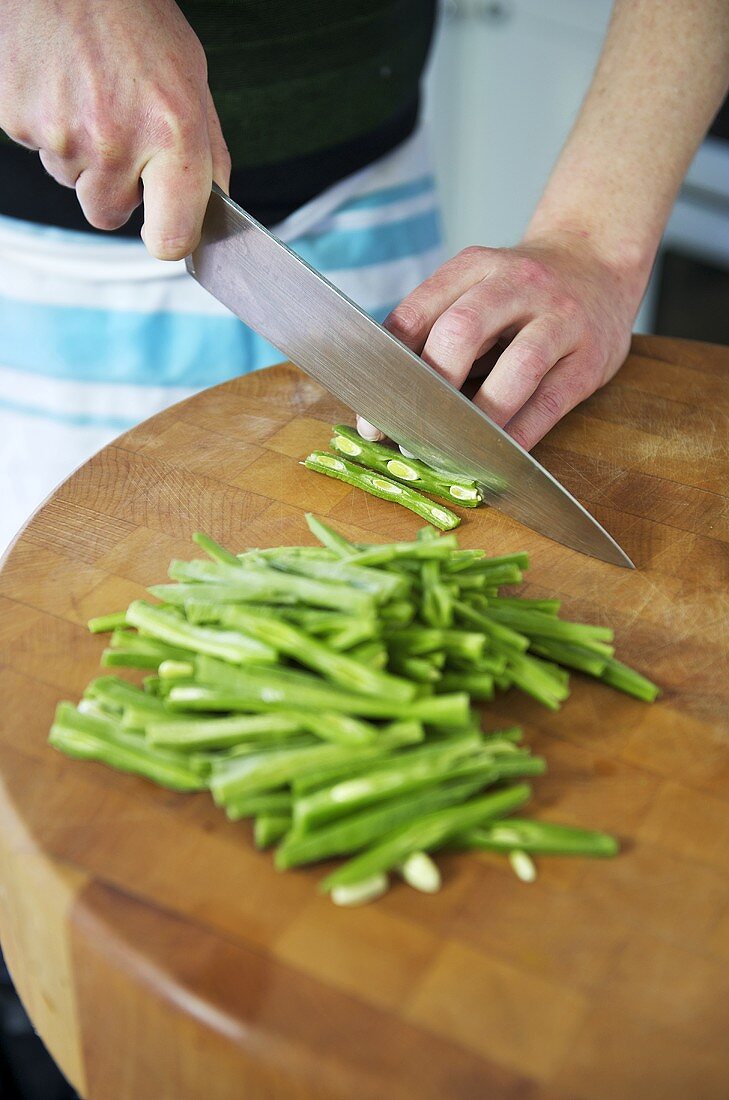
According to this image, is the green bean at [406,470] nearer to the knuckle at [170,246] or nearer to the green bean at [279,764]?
the knuckle at [170,246]

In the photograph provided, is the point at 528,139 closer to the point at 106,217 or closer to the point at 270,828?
the point at 106,217

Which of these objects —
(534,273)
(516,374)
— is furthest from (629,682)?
(534,273)

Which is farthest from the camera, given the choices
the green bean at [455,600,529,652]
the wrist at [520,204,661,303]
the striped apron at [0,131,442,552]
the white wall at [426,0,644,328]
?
the white wall at [426,0,644,328]

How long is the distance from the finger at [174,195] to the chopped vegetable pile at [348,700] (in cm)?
59

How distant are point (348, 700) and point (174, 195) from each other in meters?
0.91

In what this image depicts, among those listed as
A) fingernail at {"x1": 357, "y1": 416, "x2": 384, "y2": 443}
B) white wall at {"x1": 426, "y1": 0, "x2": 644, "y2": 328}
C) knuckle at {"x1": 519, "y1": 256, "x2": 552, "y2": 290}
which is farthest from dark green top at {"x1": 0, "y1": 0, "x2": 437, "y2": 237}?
white wall at {"x1": 426, "y1": 0, "x2": 644, "y2": 328}

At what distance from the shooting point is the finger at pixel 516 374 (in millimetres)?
1898

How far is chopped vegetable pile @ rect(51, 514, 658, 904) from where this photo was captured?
124 cm

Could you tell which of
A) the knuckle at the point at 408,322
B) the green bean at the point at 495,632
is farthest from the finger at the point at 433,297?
the green bean at the point at 495,632

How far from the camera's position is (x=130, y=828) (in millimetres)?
1284

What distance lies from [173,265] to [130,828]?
151cm

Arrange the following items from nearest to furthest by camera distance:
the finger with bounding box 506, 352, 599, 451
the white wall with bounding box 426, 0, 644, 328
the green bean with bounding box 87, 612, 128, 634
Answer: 1. the green bean with bounding box 87, 612, 128, 634
2. the finger with bounding box 506, 352, 599, 451
3. the white wall with bounding box 426, 0, 644, 328

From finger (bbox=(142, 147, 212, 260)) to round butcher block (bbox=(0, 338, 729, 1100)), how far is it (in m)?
0.49

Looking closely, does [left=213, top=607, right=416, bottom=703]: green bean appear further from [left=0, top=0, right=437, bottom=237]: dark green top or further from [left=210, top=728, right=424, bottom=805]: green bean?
[left=0, top=0, right=437, bottom=237]: dark green top
